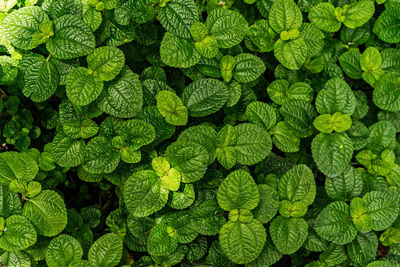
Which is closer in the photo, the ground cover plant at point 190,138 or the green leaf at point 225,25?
the ground cover plant at point 190,138

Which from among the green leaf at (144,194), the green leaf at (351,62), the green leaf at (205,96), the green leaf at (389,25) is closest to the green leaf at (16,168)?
the green leaf at (144,194)

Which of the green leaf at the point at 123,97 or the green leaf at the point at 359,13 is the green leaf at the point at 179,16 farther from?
the green leaf at the point at 359,13

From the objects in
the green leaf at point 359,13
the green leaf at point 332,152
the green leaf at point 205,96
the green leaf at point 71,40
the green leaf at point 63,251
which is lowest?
the green leaf at point 63,251

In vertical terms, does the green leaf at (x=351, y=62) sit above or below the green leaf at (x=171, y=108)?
below

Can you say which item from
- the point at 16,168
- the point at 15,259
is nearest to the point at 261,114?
the point at 16,168

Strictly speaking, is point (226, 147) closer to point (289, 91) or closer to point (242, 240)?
point (242, 240)

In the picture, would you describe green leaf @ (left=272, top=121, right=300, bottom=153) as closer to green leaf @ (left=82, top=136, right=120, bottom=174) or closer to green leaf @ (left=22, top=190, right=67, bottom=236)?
green leaf @ (left=82, top=136, right=120, bottom=174)
